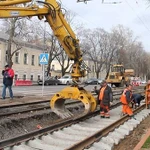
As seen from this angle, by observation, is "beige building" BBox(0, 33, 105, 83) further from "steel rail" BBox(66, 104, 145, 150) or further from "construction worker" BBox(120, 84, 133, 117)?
"steel rail" BBox(66, 104, 145, 150)

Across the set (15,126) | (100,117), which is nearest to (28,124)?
(15,126)

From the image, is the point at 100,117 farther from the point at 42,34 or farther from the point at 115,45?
the point at 115,45

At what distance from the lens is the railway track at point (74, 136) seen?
7.73 meters

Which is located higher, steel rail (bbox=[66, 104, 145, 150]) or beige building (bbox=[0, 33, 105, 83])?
beige building (bbox=[0, 33, 105, 83])

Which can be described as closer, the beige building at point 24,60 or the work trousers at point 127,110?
the work trousers at point 127,110

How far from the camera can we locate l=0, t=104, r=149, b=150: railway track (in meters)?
7.73

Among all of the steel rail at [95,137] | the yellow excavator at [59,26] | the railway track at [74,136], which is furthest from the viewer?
the yellow excavator at [59,26]

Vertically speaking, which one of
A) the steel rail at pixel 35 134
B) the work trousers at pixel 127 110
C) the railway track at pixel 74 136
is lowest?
the railway track at pixel 74 136

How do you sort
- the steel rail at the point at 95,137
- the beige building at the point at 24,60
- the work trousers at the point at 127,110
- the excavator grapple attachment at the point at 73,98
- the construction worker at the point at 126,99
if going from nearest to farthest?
1. the steel rail at the point at 95,137
2. the excavator grapple attachment at the point at 73,98
3. the construction worker at the point at 126,99
4. the work trousers at the point at 127,110
5. the beige building at the point at 24,60

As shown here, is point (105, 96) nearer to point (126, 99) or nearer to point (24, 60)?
point (126, 99)

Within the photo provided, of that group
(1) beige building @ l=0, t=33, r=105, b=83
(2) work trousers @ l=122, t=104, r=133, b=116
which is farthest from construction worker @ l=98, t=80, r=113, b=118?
(1) beige building @ l=0, t=33, r=105, b=83

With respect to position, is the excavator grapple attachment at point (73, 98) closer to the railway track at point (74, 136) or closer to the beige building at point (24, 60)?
the railway track at point (74, 136)

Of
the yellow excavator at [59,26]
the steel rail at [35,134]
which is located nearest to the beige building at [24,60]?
the yellow excavator at [59,26]

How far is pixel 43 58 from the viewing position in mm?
21297
